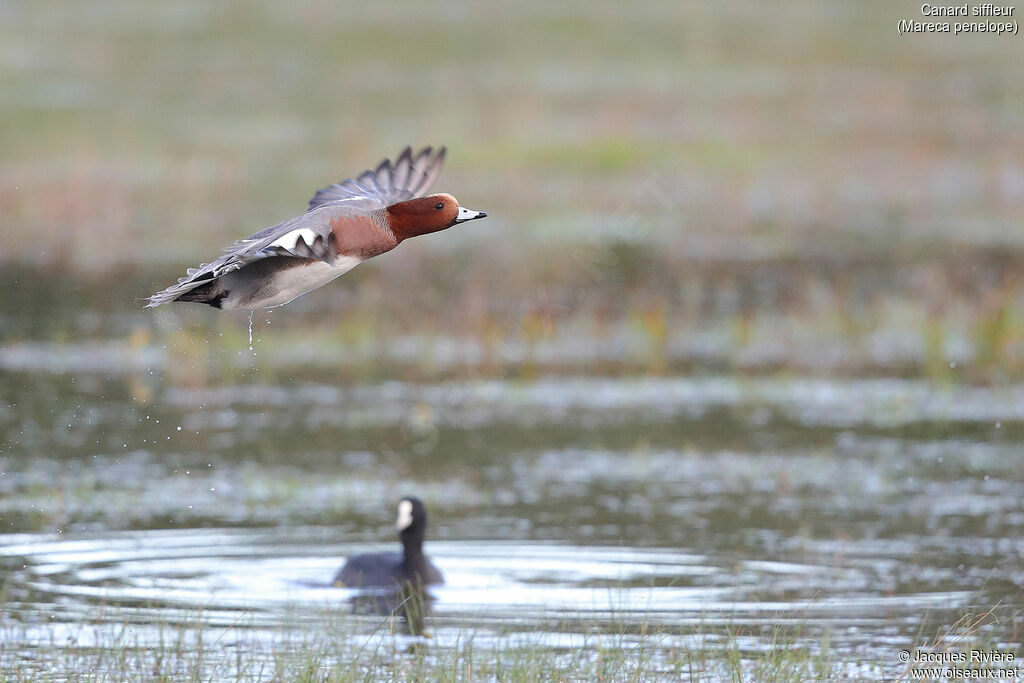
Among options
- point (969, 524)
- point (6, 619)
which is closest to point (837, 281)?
point (969, 524)

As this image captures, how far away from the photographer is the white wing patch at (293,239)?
5820 millimetres

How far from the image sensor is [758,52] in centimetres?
3152

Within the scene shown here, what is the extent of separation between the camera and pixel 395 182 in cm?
728

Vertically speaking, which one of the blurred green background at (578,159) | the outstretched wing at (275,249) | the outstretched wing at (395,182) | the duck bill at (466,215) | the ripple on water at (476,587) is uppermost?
the blurred green background at (578,159)

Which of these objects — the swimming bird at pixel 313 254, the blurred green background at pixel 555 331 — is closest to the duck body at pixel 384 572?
the blurred green background at pixel 555 331

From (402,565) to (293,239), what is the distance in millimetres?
3442

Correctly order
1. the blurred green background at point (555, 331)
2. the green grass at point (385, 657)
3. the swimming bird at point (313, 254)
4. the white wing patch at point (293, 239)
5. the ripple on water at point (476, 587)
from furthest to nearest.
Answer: the blurred green background at point (555, 331) < the ripple on water at point (476, 587) < the green grass at point (385, 657) < the swimming bird at point (313, 254) < the white wing patch at point (293, 239)

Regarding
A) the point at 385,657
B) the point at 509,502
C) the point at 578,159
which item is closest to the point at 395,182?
the point at 385,657

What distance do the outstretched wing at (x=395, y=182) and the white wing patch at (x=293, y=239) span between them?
1.10m

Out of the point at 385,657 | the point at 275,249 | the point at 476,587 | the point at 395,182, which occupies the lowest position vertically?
the point at 385,657

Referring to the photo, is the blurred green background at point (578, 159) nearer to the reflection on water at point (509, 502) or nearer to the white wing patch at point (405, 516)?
the reflection on water at point (509, 502)

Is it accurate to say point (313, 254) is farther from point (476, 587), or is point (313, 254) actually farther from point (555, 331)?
point (555, 331)

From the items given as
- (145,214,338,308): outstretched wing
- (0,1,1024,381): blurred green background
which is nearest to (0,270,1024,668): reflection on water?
(0,1,1024,381): blurred green background

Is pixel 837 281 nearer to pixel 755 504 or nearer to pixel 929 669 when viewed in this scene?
pixel 755 504
